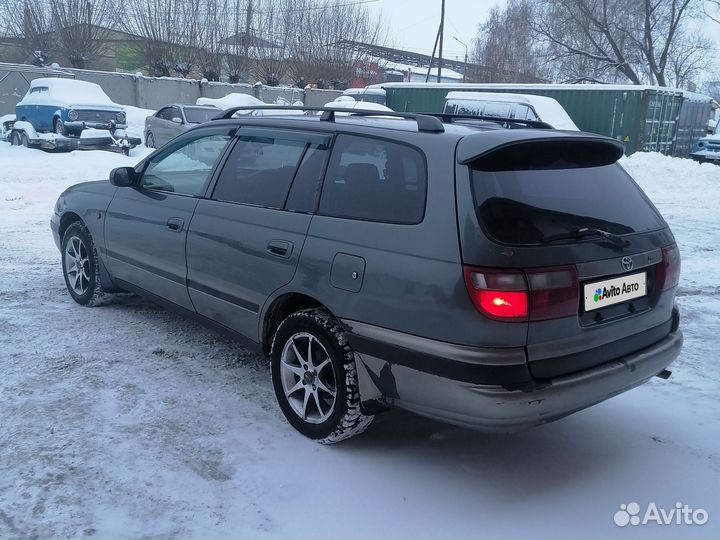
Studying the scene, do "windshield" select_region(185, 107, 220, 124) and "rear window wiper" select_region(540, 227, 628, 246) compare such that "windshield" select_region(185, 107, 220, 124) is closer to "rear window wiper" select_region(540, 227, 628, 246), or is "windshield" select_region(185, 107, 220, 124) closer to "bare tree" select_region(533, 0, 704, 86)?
"rear window wiper" select_region(540, 227, 628, 246)

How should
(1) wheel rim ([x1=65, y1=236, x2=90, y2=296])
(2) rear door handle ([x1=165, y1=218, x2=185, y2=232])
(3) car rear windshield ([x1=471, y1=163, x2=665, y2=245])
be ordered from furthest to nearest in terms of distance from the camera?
(1) wheel rim ([x1=65, y1=236, x2=90, y2=296]) < (2) rear door handle ([x1=165, y1=218, x2=185, y2=232]) < (3) car rear windshield ([x1=471, y1=163, x2=665, y2=245])

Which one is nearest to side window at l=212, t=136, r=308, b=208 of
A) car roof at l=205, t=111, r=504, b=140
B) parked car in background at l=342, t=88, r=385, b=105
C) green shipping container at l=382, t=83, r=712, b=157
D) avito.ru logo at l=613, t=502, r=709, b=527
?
car roof at l=205, t=111, r=504, b=140

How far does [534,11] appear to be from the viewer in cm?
3603

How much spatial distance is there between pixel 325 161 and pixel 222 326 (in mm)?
1264

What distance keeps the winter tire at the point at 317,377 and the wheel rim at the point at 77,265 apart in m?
2.55

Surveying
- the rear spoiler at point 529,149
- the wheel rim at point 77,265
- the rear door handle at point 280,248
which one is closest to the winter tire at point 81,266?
the wheel rim at point 77,265

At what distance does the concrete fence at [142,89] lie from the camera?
88.8 feet

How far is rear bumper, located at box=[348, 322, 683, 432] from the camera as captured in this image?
2.78m

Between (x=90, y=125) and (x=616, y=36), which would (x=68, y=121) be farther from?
(x=616, y=36)

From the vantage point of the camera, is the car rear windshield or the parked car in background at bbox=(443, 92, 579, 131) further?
the parked car in background at bbox=(443, 92, 579, 131)

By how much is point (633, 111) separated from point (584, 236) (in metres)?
18.6

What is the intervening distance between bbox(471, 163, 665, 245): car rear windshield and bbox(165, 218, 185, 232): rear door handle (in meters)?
2.18

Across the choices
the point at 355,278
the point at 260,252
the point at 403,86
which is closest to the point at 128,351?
the point at 260,252

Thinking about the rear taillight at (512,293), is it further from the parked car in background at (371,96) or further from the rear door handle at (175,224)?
the parked car in background at (371,96)
